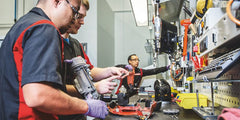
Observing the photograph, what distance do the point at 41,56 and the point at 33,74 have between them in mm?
73

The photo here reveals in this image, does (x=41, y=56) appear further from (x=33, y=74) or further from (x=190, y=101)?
(x=190, y=101)

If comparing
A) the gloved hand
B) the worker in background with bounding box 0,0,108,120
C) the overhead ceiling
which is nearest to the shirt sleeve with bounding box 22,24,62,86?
the worker in background with bounding box 0,0,108,120

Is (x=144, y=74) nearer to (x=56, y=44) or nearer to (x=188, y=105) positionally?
(x=188, y=105)

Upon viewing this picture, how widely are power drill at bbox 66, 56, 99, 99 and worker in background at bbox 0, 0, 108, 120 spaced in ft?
0.91

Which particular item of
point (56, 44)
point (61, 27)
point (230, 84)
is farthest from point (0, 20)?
point (230, 84)

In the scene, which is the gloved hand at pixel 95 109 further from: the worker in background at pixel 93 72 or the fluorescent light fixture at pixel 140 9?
the fluorescent light fixture at pixel 140 9

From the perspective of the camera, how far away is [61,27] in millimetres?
887

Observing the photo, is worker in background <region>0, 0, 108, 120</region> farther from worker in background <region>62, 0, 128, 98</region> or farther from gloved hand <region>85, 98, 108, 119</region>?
worker in background <region>62, 0, 128, 98</region>

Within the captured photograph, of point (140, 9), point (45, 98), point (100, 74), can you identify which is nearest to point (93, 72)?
point (100, 74)

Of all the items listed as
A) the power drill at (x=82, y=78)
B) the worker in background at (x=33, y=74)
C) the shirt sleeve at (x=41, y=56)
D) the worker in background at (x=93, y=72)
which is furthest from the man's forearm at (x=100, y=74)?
the shirt sleeve at (x=41, y=56)

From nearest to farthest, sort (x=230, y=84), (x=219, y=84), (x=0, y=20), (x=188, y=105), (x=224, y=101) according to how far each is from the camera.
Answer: (x=230, y=84)
(x=224, y=101)
(x=219, y=84)
(x=188, y=105)
(x=0, y=20)

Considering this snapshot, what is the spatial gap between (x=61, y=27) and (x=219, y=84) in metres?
1.26

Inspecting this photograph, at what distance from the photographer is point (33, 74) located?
1.99 feet

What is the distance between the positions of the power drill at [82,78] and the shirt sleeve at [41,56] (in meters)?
0.33
